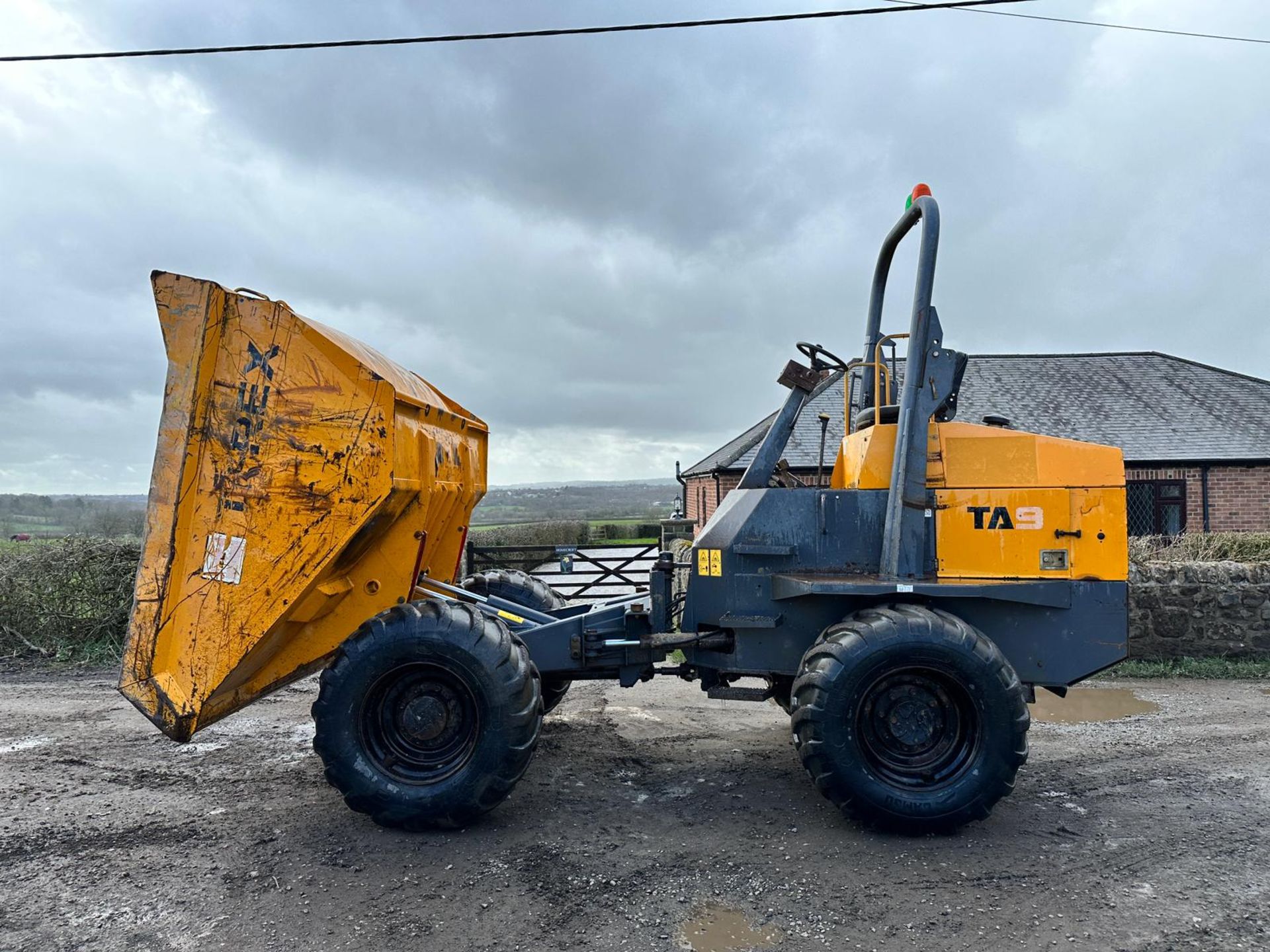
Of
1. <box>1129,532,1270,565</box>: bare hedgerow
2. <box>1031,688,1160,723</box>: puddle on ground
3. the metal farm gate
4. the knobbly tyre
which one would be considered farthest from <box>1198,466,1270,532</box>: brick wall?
the knobbly tyre

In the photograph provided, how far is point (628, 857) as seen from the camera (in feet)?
13.9

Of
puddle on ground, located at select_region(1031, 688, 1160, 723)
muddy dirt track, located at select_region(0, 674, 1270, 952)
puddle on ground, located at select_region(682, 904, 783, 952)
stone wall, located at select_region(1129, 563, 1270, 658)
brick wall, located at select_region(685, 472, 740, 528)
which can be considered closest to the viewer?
puddle on ground, located at select_region(682, 904, 783, 952)

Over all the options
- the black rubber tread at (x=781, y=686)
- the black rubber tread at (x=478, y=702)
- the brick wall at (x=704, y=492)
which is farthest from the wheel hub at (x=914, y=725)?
the brick wall at (x=704, y=492)

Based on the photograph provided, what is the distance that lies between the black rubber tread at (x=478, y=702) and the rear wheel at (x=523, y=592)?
201 centimetres

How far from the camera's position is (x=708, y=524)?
5754mm

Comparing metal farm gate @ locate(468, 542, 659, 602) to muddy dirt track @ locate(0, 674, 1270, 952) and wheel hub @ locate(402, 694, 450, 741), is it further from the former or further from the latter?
wheel hub @ locate(402, 694, 450, 741)

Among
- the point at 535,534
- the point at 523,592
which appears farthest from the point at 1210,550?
the point at 535,534

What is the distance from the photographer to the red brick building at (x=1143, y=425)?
16344 mm

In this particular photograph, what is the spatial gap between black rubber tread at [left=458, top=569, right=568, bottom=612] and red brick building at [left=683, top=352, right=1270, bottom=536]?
8737 millimetres

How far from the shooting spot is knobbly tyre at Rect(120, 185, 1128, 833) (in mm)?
4422

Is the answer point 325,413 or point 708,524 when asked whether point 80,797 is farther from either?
point 708,524

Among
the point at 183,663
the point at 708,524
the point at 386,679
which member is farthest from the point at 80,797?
the point at 708,524

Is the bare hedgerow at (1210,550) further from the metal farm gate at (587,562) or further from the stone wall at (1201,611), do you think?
the metal farm gate at (587,562)

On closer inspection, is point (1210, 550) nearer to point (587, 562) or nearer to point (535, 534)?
point (587, 562)
